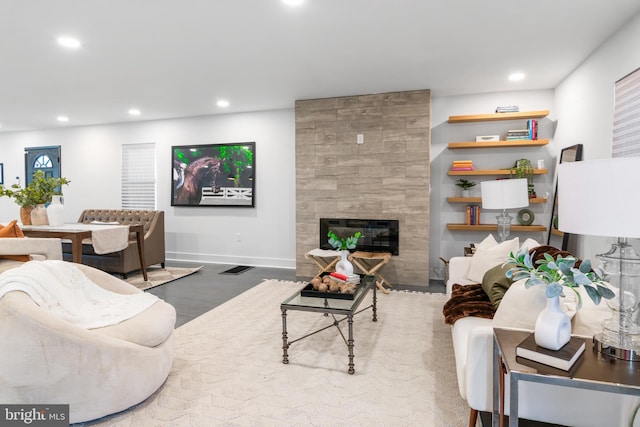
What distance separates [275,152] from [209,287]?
2335mm

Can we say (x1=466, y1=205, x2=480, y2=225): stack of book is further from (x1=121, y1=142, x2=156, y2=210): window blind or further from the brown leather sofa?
(x1=121, y1=142, x2=156, y2=210): window blind

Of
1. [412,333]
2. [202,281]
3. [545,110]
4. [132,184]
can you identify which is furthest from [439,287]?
[132,184]

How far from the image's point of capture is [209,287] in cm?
468

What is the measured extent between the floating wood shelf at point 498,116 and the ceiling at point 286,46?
33cm

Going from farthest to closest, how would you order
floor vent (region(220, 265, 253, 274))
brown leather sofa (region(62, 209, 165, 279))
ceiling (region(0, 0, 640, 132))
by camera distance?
floor vent (region(220, 265, 253, 274)), brown leather sofa (region(62, 209, 165, 279)), ceiling (region(0, 0, 640, 132))

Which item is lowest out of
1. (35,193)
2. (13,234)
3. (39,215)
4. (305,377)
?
(305,377)

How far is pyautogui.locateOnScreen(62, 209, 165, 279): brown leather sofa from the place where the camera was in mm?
5027

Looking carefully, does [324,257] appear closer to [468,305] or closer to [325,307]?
[325,307]

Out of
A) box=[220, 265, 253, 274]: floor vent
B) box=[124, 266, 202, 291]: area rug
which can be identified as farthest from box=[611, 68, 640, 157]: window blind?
box=[124, 266, 202, 291]: area rug

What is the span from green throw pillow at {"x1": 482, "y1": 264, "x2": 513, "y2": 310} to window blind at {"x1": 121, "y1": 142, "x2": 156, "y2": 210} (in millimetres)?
5775

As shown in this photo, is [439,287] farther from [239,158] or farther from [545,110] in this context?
[239,158]

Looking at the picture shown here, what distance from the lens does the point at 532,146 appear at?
185 inches

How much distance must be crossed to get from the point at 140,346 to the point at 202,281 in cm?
303

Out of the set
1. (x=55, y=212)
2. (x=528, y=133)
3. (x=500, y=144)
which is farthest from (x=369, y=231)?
(x=55, y=212)
